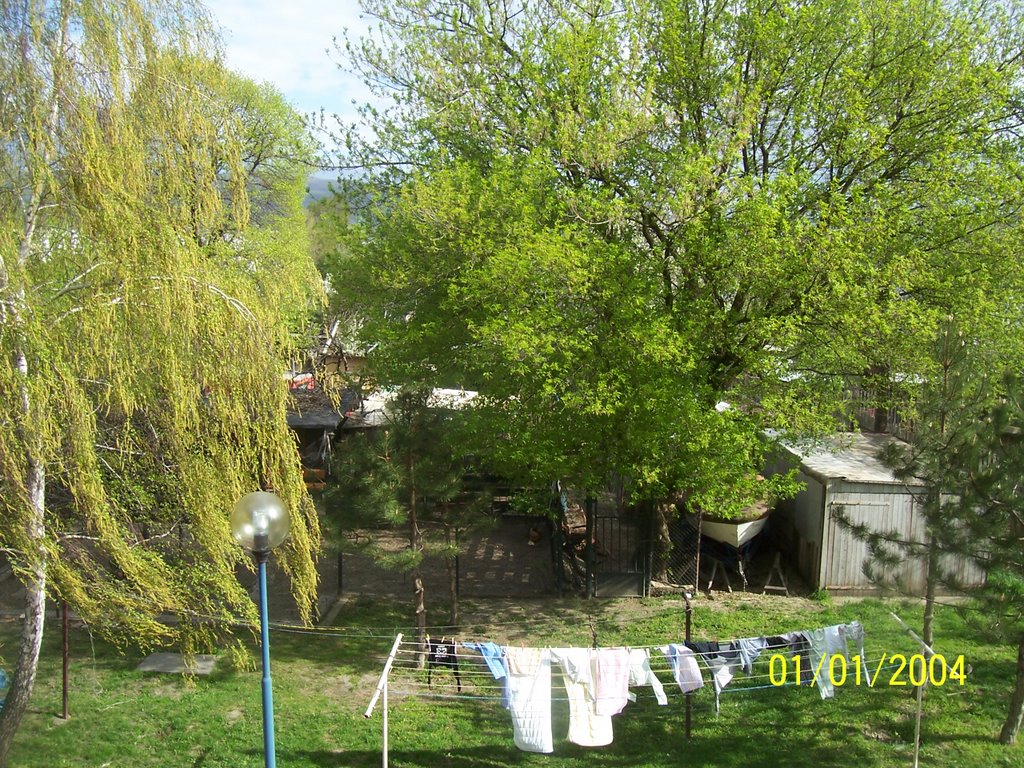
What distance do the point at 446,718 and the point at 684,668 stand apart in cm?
309

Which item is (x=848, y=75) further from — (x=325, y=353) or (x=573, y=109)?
(x=325, y=353)

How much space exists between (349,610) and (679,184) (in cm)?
886

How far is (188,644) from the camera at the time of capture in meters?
8.26

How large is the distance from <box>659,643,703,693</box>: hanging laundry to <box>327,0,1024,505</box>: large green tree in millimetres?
2988

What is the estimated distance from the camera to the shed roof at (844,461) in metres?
13.6

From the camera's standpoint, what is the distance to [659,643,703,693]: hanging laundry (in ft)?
31.0

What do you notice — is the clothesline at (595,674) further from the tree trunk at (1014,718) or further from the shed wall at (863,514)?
the shed wall at (863,514)

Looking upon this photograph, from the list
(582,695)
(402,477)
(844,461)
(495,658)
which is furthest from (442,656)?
(844,461)

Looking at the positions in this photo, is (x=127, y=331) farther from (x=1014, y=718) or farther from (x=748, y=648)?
(x=1014, y=718)

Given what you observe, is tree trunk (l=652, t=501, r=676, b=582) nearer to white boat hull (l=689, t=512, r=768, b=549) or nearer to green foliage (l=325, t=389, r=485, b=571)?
white boat hull (l=689, t=512, r=768, b=549)

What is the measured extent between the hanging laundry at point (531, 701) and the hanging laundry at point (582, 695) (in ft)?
0.71

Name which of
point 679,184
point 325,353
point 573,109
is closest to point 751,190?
point 679,184
